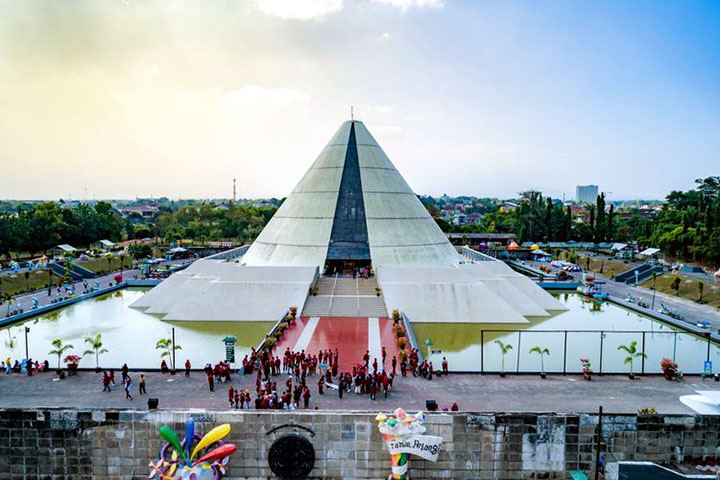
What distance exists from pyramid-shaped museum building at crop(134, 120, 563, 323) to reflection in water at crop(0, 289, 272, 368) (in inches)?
60.2

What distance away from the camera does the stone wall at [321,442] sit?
11461 mm

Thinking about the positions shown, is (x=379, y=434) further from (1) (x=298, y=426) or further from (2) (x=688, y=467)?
(2) (x=688, y=467)

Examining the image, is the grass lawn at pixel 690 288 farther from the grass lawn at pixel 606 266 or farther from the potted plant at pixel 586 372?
the potted plant at pixel 586 372

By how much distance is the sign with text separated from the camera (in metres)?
10.8

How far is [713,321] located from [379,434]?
28.2m

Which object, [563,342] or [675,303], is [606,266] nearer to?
[675,303]

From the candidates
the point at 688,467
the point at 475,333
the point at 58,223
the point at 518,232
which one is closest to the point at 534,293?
the point at 475,333

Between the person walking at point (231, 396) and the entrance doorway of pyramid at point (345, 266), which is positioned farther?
the entrance doorway of pyramid at point (345, 266)

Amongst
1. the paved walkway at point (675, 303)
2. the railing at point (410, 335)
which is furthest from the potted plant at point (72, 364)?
the paved walkway at point (675, 303)

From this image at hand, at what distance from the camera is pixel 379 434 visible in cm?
1152

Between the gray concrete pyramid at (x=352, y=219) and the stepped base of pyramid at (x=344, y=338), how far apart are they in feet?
26.0

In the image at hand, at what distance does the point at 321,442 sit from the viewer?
11492 mm

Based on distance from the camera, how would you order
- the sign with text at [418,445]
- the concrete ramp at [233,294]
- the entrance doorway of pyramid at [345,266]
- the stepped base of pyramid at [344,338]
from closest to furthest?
the sign with text at [418,445]
the stepped base of pyramid at [344,338]
the concrete ramp at [233,294]
the entrance doorway of pyramid at [345,266]

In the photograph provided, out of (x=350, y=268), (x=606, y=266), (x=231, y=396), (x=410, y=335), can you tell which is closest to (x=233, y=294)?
(x=350, y=268)
